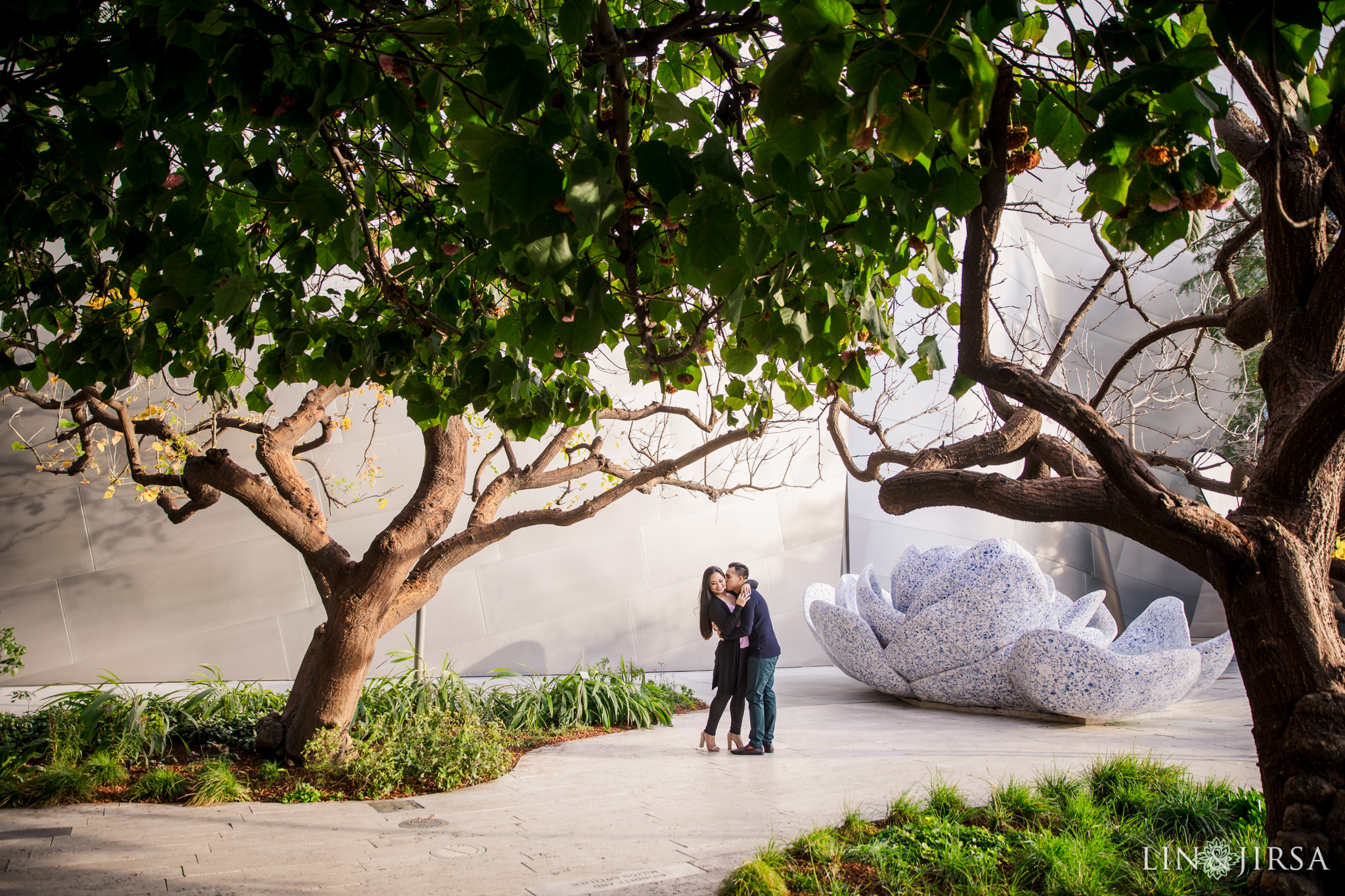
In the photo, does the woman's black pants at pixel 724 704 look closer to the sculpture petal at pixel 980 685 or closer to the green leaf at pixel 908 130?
the sculpture petal at pixel 980 685

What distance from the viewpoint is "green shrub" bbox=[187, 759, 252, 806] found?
4.51 m

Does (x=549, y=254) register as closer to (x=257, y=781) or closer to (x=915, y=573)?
(x=257, y=781)

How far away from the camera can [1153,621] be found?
300 inches

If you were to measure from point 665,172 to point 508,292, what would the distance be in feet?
6.21

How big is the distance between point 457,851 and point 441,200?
2774 mm

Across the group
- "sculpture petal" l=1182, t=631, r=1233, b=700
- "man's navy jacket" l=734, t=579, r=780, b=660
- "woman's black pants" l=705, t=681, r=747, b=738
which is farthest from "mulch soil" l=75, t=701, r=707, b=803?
"sculpture petal" l=1182, t=631, r=1233, b=700

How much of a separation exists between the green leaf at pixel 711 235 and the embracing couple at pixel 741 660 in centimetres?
451

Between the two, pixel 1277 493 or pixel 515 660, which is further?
pixel 515 660

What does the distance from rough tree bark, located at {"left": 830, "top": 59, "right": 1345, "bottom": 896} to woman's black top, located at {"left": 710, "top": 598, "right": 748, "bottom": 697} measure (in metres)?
2.96

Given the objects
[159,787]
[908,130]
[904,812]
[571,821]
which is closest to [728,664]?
[571,821]

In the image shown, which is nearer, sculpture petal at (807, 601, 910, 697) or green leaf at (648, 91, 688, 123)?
green leaf at (648, 91, 688, 123)

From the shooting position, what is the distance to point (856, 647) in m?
7.98

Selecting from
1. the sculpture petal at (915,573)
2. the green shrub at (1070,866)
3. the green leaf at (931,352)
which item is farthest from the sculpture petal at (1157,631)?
the green leaf at (931,352)

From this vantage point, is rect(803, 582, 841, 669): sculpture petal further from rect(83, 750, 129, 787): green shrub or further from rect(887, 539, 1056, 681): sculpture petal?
rect(83, 750, 129, 787): green shrub
